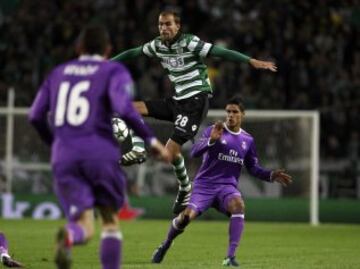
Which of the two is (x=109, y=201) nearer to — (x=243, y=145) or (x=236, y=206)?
(x=236, y=206)

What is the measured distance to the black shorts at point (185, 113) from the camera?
12109 mm

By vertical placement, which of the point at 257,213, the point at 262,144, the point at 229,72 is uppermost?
the point at 229,72

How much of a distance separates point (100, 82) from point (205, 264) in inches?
167

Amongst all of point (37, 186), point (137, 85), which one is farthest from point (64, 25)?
point (37, 186)

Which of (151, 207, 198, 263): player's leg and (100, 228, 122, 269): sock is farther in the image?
(151, 207, 198, 263): player's leg

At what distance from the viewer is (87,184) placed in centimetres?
733

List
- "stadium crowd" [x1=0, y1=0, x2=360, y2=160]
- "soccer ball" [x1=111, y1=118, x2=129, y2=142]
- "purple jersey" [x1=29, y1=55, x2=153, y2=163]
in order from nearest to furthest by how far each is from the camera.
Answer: "purple jersey" [x1=29, y1=55, x2=153, y2=163]
"soccer ball" [x1=111, y1=118, x2=129, y2=142]
"stadium crowd" [x1=0, y1=0, x2=360, y2=160]

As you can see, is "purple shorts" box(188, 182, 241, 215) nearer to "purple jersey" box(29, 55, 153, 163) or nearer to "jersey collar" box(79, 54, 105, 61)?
"purple jersey" box(29, 55, 153, 163)

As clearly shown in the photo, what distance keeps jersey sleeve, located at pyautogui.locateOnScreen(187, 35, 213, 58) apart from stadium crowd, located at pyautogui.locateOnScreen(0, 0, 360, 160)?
10925 mm

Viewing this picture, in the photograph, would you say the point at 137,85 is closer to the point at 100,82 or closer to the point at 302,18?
the point at 302,18

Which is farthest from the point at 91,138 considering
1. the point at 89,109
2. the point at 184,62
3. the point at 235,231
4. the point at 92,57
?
the point at 184,62

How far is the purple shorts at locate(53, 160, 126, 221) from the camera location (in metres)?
7.25

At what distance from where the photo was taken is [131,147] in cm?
1249

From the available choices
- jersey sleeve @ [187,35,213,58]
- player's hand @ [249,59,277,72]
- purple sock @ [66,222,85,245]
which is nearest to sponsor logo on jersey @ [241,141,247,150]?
jersey sleeve @ [187,35,213,58]
